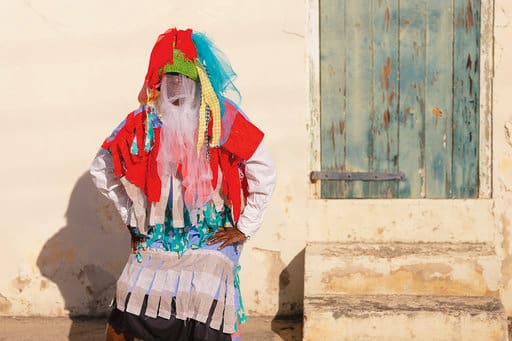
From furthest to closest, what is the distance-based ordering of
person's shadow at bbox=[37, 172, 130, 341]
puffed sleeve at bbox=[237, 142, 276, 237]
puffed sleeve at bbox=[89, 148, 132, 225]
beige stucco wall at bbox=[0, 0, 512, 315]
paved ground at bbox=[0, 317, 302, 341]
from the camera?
person's shadow at bbox=[37, 172, 130, 341]
beige stucco wall at bbox=[0, 0, 512, 315]
paved ground at bbox=[0, 317, 302, 341]
puffed sleeve at bbox=[89, 148, 132, 225]
puffed sleeve at bbox=[237, 142, 276, 237]

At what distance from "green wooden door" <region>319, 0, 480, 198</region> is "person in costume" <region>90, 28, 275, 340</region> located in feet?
5.47

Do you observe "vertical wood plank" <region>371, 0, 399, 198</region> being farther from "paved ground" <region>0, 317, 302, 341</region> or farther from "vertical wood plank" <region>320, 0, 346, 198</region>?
"paved ground" <region>0, 317, 302, 341</region>

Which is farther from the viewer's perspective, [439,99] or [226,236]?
[439,99]

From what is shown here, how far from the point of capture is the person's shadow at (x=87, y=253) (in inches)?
252

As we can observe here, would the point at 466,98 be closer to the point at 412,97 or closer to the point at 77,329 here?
the point at 412,97

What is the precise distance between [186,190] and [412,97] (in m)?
2.22

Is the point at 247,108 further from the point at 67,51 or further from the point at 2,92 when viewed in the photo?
the point at 2,92

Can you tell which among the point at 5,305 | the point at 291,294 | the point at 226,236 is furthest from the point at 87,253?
the point at 226,236

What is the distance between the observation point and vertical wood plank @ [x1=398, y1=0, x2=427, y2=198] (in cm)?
616

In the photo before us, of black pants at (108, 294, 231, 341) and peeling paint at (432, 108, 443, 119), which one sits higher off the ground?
peeling paint at (432, 108, 443, 119)

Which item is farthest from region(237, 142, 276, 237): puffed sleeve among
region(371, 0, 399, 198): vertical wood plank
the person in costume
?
region(371, 0, 399, 198): vertical wood plank

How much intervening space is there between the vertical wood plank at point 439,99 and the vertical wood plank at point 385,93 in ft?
0.69

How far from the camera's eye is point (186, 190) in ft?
15.0

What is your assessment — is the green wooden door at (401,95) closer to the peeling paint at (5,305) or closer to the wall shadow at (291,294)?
the wall shadow at (291,294)
